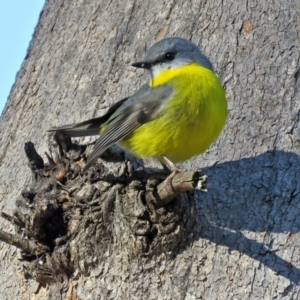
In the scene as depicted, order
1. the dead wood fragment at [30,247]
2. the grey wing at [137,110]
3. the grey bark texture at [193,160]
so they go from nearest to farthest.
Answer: the grey bark texture at [193,160] < the dead wood fragment at [30,247] < the grey wing at [137,110]

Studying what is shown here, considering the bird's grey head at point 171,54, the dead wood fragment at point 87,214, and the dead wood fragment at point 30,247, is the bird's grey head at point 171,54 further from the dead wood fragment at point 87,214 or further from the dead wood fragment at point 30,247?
the dead wood fragment at point 30,247

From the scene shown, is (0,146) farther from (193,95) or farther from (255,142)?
(255,142)

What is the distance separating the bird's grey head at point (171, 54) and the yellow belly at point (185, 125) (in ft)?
0.42

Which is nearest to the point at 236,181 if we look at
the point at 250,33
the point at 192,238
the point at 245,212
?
the point at 245,212

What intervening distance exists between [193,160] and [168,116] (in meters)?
0.26

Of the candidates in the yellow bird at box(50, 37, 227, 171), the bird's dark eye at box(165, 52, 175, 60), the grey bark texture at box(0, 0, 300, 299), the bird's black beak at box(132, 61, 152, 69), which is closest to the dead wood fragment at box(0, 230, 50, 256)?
the grey bark texture at box(0, 0, 300, 299)

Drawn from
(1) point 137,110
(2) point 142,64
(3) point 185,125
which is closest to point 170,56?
(2) point 142,64

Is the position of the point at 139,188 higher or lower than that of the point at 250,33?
lower

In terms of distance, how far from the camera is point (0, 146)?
387 cm

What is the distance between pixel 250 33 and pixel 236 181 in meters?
0.99

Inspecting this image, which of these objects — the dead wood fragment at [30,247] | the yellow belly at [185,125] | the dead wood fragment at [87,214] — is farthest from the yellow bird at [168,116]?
the dead wood fragment at [30,247]

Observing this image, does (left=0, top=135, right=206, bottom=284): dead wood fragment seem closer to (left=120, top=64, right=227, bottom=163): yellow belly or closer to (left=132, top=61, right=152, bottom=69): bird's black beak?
(left=120, top=64, right=227, bottom=163): yellow belly

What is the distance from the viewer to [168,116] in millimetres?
3426

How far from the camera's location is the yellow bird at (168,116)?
131 inches
